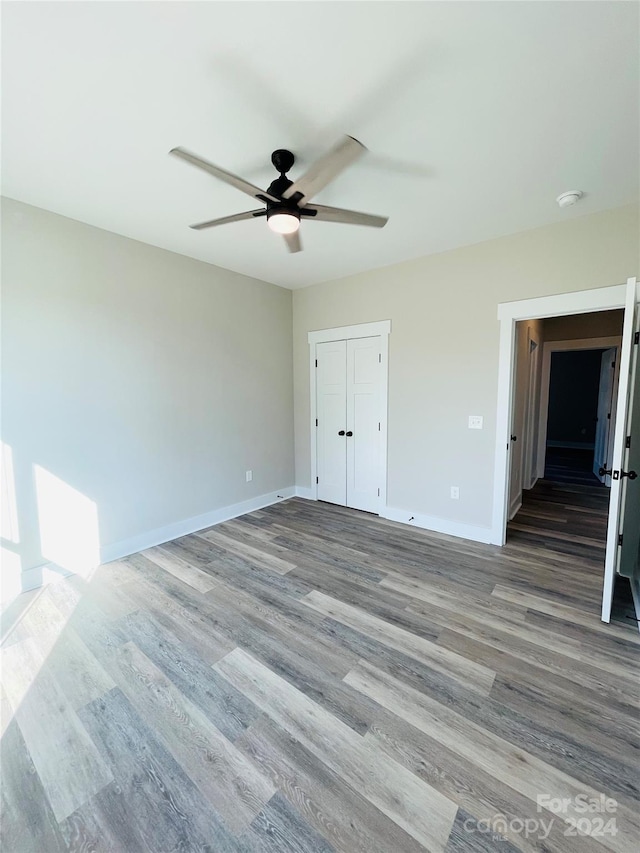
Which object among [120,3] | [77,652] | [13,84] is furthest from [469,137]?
[77,652]

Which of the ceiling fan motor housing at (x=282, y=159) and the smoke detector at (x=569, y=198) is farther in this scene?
the smoke detector at (x=569, y=198)

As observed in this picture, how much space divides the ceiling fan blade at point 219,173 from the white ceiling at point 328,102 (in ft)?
1.18

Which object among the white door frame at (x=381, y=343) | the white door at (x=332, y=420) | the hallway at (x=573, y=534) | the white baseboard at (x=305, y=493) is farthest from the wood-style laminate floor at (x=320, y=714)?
the white baseboard at (x=305, y=493)

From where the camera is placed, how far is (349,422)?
4250 mm

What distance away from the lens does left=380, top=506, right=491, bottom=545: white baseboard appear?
11.0 ft

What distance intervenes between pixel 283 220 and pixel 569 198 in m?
2.05

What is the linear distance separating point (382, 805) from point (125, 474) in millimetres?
2901

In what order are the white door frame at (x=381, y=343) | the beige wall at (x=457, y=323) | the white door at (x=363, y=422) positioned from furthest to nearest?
the white door at (x=363, y=422) < the white door frame at (x=381, y=343) < the beige wall at (x=457, y=323)

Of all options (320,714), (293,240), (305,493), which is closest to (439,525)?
(305,493)

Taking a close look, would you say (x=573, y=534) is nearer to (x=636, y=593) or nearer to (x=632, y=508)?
(x=632, y=508)

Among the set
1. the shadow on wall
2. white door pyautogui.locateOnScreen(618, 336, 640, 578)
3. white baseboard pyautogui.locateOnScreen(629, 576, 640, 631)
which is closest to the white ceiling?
white door pyautogui.locateOnScreen(618, 336, 640, 578)

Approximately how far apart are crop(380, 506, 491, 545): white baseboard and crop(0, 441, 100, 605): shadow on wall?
2.95 metres

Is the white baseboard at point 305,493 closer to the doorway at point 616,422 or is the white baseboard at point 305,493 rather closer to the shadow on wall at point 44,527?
the doorway at point 616,422

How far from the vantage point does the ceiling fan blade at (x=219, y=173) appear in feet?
4.74
